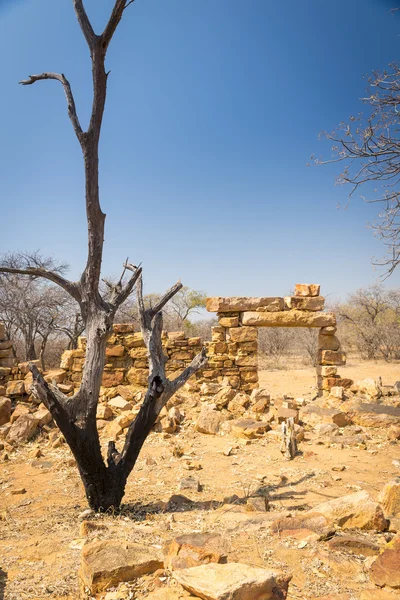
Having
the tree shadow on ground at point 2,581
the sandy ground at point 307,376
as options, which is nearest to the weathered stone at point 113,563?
the tree shadow on ground at point 2,581

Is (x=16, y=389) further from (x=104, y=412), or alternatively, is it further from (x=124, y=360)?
(x=124, y=360)

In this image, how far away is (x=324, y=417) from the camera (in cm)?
731

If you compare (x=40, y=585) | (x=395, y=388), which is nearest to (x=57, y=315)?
(x=395, y=388)

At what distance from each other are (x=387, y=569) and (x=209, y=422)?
16.0ft

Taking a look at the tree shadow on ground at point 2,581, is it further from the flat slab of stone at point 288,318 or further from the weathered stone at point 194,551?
the flat slab of stone at point 288,318

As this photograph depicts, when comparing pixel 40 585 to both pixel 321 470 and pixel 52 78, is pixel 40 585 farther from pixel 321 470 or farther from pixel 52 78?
pixel 52 78

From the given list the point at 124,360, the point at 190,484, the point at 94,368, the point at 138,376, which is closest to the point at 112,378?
the point at 124,360

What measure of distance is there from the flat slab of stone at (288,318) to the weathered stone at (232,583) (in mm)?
7285

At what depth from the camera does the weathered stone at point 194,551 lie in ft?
8.06

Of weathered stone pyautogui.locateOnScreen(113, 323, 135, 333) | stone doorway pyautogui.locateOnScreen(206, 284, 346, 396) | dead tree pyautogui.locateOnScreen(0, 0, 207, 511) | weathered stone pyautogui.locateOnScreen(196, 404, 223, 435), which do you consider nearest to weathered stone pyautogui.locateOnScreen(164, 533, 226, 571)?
dead tree pyautogui.locateOnScreen(0, 0, 207, 511)

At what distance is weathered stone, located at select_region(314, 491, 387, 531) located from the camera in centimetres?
309

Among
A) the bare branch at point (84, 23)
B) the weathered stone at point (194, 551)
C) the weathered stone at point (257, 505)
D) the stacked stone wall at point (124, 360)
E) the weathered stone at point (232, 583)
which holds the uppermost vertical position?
the bare branch at point (84, 23)

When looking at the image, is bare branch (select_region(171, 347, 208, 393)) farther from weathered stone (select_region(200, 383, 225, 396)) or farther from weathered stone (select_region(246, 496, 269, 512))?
weathered stone (select_region(200, 383, 225, 396))

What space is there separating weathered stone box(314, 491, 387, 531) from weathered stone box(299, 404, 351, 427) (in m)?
Answer: 3.95
